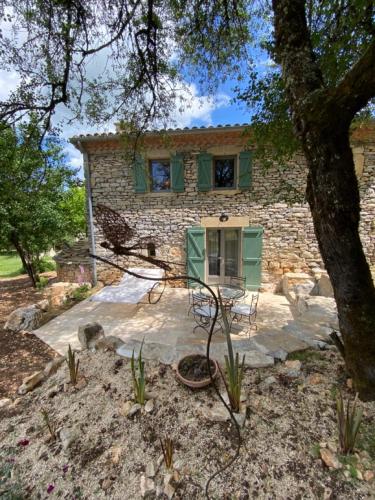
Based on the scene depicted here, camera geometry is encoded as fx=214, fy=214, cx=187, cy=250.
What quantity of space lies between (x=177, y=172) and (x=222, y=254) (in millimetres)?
2740

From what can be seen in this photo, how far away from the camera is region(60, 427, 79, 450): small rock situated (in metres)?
1.57

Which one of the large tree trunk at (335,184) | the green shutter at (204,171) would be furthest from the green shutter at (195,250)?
the large tree trunk at (335,184)

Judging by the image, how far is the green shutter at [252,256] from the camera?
6113mm

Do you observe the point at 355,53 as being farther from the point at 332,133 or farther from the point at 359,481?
the point at 359,481

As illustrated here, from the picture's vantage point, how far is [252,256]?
6168 mm

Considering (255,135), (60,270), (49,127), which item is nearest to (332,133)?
(255,135)

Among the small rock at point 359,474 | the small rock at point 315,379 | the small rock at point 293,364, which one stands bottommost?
the small rock at point 359,474

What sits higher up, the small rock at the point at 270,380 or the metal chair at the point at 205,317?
the small rock at the point at 270,380

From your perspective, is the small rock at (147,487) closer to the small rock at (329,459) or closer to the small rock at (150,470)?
the small rock at (150,470)

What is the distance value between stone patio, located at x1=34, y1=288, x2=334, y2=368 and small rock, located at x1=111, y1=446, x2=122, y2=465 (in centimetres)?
84

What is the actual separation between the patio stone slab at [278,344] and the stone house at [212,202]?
3.32m

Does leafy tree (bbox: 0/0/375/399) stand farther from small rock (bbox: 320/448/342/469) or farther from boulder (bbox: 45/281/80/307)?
boulder (bbox: 45/281/80/307)

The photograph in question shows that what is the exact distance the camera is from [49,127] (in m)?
3.39

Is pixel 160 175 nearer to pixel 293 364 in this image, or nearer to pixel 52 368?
pixel 52 368
